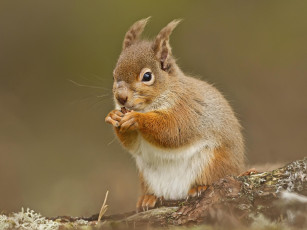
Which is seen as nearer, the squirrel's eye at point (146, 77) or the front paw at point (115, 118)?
the front paw at point (115, 118)

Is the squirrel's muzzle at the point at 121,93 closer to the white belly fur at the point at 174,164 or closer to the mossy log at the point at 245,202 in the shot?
the white belly fur at the point at 174,164

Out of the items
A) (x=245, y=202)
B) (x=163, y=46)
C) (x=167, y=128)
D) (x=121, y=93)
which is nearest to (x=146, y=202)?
(x=167, y=128)

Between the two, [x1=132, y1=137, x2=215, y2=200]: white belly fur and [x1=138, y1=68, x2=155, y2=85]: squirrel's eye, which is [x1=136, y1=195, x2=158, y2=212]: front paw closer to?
[x1=132, y1=137, x2=215, y2=200]: white belly fur

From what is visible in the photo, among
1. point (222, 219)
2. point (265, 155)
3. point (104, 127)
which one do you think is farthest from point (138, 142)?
point (104, 127)

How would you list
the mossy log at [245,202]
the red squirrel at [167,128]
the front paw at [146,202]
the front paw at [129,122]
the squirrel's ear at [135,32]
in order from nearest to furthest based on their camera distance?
the mossy log at [245,202]
the front paw at [129,122]
the red squirrel at [167,128]
the front paw at [146,202]
the squirrel's ear at [135,32]

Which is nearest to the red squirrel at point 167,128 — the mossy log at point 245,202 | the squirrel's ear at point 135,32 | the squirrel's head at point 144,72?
the squirrel's head at point 144,72

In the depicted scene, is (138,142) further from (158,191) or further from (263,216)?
(263,216)
